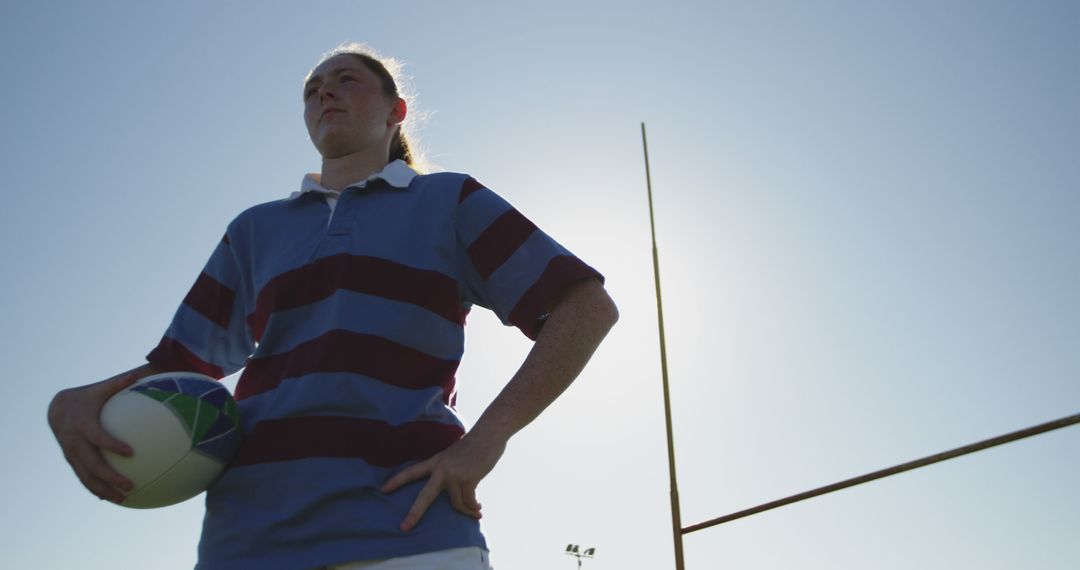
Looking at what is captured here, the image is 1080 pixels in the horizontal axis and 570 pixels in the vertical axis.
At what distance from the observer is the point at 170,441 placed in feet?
4.76

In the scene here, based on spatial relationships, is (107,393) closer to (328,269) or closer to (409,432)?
(328,269)

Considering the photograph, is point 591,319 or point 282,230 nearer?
point 591,319

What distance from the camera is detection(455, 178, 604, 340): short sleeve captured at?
4.84 ft

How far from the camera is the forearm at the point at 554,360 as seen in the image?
1347 mm

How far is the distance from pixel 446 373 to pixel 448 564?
377mm

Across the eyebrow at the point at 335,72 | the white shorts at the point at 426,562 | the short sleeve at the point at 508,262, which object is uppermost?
the eyebrow at the point at 335,72

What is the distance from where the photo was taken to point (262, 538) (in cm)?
126

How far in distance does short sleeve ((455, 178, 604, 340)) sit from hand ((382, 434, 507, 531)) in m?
0.29

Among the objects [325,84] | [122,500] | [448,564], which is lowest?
[448,564]

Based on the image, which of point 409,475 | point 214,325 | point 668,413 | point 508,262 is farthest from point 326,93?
point 668,413

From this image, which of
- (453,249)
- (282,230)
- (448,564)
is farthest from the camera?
(282,230)

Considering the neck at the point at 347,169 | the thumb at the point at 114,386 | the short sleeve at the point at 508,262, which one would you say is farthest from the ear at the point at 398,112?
the thumb at the point at 114,386

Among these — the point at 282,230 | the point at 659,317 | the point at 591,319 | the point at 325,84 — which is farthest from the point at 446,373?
the point at 659,317

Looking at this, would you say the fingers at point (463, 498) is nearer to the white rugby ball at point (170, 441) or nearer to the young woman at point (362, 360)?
the young woman at point (362, 360)
